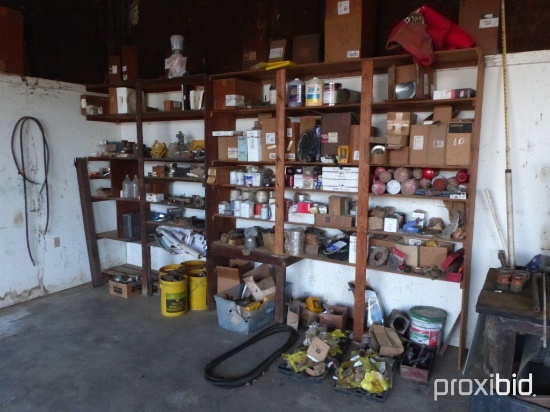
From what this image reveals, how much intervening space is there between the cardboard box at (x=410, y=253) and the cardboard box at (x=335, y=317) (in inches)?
25.8

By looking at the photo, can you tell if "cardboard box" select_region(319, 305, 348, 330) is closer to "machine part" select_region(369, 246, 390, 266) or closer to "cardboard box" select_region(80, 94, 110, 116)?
"machine part" select_region(369, 246, 390, 266)

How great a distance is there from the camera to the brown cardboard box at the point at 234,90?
10.5 feet

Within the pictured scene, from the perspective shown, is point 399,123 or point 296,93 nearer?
point 399,123

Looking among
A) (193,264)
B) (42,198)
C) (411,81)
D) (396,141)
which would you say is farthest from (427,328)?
(42,198)

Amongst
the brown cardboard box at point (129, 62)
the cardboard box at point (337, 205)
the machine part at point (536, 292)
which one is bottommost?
the machine part at point (536, 292)

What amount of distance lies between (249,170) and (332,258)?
38.8 inches

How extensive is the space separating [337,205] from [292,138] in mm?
594

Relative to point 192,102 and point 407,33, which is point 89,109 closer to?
point 192,102

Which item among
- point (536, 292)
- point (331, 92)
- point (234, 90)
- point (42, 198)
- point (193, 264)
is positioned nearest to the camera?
point (536, 292)

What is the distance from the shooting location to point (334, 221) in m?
2.96

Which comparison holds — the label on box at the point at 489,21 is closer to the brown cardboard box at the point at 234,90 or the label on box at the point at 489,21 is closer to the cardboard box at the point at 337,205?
the cardboard box at the point at 337,205

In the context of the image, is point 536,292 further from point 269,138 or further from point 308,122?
point 269,138

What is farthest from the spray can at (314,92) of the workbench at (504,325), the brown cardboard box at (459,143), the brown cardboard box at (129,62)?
the brown cardboard box at (129,62)

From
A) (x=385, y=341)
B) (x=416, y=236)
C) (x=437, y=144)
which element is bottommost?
(x=385, y=341)
